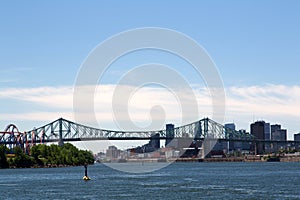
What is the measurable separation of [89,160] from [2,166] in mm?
52999

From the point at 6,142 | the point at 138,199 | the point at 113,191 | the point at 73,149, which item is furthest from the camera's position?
the point at 6,142

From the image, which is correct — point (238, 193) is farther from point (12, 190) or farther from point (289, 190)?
point (12, 190)

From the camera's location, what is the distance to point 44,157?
502 ft

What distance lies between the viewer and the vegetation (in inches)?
5551

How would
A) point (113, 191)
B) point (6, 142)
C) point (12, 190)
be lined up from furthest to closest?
point (6, 142)
point (12, 190)
point (113, 191)

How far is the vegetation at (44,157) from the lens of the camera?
141m

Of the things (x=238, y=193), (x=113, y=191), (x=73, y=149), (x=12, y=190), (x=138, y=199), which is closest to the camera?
(x=138, y=199)

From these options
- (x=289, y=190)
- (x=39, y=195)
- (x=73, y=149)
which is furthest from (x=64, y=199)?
(x=73, y=149)

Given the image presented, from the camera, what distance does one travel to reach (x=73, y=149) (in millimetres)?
167625

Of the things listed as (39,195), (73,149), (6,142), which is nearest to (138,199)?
(39,195)

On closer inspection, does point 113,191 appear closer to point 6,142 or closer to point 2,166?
point 2,166

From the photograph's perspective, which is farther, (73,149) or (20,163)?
(73,149)

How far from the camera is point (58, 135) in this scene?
7495 inches

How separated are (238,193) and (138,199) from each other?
31.9 feet
